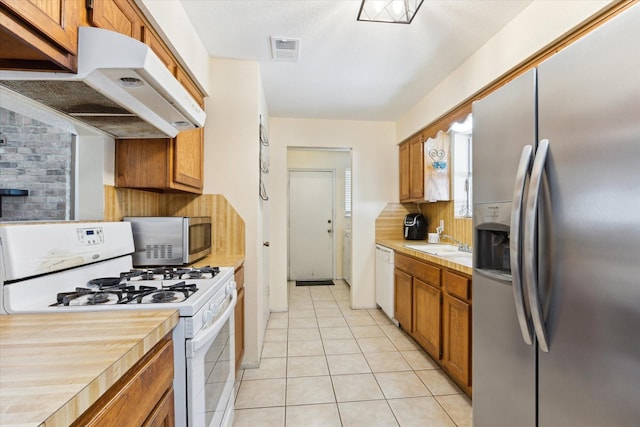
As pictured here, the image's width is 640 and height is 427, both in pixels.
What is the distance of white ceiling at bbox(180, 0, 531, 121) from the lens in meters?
1.72

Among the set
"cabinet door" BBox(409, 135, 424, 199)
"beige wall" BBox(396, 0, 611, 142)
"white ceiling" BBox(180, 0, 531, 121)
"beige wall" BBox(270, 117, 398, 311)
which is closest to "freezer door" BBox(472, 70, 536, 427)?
"beige wall" BBox(396, 0, 611, 142)

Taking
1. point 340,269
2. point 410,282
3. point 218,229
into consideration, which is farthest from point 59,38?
point 340,269

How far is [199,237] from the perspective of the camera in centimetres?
206

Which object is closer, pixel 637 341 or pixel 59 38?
pixel 637 341

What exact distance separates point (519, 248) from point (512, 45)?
4.78 ft

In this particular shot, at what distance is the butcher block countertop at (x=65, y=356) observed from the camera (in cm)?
50

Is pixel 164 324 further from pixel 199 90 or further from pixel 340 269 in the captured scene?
pixel 340 269

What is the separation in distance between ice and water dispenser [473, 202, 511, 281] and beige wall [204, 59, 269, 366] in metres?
1.60

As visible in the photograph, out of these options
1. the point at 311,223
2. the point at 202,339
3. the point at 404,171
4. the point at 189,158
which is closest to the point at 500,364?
the point at 202,339

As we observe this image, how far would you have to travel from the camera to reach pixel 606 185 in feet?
2.60

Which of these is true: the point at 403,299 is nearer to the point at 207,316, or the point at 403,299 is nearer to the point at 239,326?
the point at 239,326

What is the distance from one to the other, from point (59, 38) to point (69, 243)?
787 millimetres

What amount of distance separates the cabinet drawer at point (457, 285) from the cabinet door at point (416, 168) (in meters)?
1.25

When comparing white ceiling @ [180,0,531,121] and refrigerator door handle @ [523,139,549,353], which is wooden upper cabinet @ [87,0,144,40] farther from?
refrigerator door handle @ [523,139,549,353]
